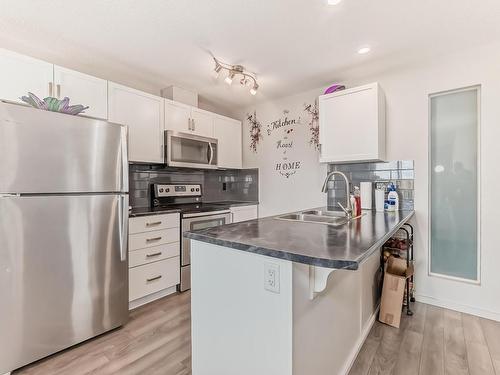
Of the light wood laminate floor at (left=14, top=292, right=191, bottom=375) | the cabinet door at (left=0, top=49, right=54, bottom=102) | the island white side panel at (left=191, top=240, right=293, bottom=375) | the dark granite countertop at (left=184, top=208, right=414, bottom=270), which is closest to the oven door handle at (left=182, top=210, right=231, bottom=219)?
the light wood laminate floor at (left=14, top=292, right=191, bottom=375)

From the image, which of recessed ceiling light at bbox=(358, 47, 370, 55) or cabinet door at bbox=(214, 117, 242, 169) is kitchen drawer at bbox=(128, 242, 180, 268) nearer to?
cabinet door at bbox=(214, 117, 242, 169)

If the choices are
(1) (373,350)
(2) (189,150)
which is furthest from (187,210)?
(1) (373,350)

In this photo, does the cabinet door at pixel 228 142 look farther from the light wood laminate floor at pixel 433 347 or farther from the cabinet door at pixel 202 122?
the light wood laminate floor at pixel 433 347

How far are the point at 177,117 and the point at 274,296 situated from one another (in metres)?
2.51

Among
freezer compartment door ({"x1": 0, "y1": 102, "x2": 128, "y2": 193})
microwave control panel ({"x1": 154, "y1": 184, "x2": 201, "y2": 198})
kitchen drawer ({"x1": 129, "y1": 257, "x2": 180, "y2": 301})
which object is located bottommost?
kitchen drawer ({"x1": 129, "y1": 257, "x2": 180, "y2": 301})

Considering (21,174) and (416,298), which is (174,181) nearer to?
(21,174)

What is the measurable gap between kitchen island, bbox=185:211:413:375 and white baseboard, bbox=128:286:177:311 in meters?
1.34

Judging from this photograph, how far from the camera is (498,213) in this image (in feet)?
7.06

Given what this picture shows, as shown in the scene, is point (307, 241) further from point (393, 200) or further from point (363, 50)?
point (363, 50)

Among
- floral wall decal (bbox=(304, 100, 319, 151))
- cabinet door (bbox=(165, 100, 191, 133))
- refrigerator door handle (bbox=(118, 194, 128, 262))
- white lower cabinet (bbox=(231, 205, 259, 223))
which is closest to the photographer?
refrigerator door handle (bbox=(118, 194, 128, 262))

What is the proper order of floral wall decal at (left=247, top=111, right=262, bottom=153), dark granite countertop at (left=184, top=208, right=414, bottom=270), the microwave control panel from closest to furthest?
dark granite countertop at (left=184, top=208, right=414, bottom=270), the microwave control panel, floral wall decal at (left=247, top=111, right=262, bottom=153)

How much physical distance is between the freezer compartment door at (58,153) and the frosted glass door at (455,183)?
2.83 meters

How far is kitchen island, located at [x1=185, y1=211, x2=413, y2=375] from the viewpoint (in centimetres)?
99

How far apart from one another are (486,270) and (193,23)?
123 inches
